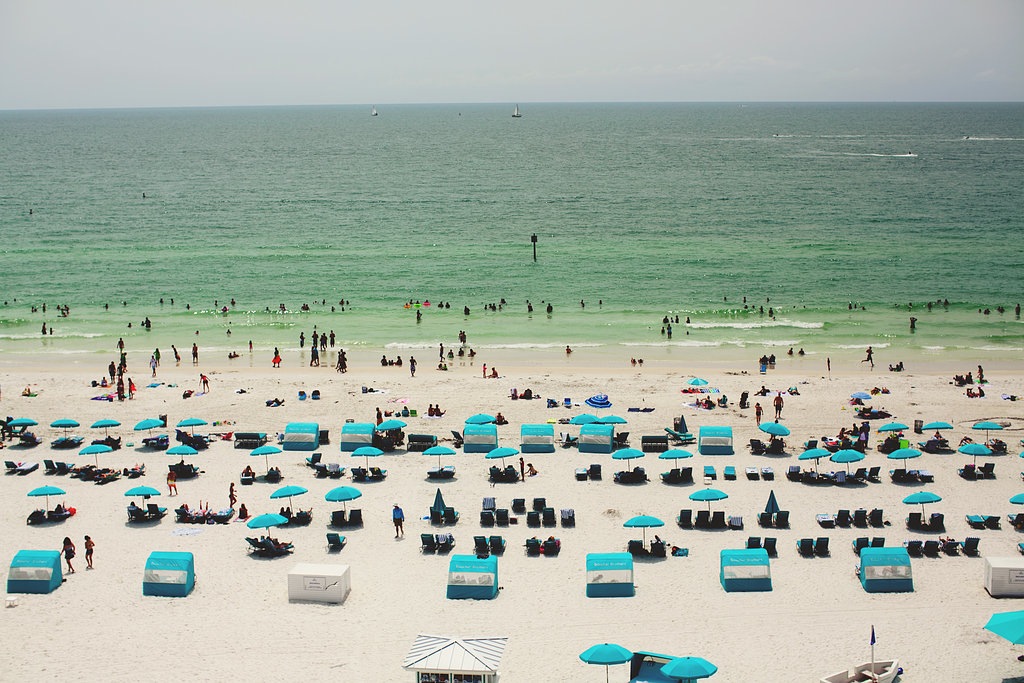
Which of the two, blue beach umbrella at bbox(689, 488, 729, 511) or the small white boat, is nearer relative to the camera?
the small white boat

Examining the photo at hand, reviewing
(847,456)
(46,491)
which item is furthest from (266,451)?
(847,456)

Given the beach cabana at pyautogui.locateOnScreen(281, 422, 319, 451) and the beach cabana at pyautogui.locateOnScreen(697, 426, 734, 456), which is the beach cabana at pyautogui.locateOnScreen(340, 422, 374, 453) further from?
the beach cabana at pyautogui.locateOnScreen(697, 426, 734, 456)

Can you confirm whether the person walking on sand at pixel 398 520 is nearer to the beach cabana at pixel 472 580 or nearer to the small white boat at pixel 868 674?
the beach cabana at pixel 472 580

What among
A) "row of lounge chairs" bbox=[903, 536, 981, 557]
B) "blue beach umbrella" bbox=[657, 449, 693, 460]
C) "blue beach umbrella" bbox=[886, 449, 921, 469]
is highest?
"blue beach umbrella" bbox=[886, 449, 921, 469]

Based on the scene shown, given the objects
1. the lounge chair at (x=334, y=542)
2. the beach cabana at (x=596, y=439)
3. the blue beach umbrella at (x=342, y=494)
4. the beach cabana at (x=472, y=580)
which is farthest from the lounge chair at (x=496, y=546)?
the beach cabana at (x=596, y=439)

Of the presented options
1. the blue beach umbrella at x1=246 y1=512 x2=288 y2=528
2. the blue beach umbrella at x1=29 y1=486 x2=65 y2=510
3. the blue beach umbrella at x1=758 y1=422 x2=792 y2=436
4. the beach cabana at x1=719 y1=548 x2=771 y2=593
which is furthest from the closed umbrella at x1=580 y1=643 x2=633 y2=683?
the blue beach umbrella at x1=29 y1=486 x2=65 y2=510

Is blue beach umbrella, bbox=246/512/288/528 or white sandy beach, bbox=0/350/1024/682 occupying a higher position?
blue beach umbrella, bbox=246/512/288/528
